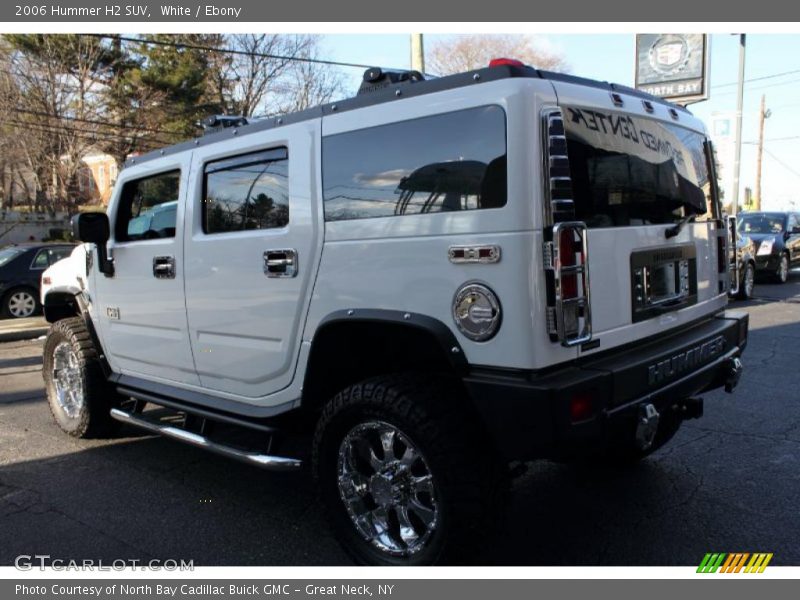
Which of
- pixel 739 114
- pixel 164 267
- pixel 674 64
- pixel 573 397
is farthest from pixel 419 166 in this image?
pixel 739 114

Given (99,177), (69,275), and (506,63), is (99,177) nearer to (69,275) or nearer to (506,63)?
(69,275)

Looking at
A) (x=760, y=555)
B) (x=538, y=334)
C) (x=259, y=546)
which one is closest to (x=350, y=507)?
(x=259, y=546)

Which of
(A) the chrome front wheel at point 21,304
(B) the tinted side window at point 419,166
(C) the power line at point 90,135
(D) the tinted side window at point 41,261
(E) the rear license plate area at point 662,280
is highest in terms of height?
(C) the power line at point 90,135

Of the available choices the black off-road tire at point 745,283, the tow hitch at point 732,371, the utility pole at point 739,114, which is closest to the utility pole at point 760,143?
the utility pole at point 739,114

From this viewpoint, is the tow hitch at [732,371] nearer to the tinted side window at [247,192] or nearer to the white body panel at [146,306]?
the tinted side window at [247,192]

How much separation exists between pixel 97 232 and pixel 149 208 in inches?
17.0

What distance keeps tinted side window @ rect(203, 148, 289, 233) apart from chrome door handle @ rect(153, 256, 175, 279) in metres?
0.36

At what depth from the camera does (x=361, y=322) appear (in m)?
2.94

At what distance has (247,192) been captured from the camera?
11.8 ft

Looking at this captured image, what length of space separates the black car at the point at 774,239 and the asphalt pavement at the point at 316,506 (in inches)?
425

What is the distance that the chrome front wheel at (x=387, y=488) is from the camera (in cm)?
283

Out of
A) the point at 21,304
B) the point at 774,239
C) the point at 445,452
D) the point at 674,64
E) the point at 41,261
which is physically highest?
the point at 674,64

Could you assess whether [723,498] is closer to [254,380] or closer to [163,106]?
[254,380]

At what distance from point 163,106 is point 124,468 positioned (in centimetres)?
2971
